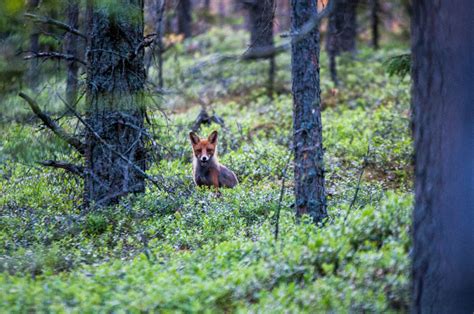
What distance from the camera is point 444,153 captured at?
6.53m

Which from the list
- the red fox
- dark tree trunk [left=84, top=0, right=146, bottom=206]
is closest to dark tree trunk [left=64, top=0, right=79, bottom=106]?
dark tree trunk [left=84, top=0, right=146, bottom=206]

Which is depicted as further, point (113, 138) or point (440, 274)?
point (113, 138)

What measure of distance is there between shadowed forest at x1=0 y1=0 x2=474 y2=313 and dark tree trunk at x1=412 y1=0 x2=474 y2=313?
14 millimetres

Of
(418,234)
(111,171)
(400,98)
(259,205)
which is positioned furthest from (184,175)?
(400,98)

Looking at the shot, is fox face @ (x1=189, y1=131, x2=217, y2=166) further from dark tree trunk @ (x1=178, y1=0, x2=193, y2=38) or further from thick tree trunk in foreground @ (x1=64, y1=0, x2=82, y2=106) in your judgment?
dark tree trunk @ (x1=178, y1=0, x2=193, y2=38)

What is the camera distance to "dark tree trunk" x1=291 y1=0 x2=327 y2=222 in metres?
9.54

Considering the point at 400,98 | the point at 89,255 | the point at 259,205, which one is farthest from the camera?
the point at 400,98

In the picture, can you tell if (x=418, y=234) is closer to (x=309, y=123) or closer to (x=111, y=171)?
(x=309, y=123)

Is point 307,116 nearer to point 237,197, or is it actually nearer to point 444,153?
point 237,197

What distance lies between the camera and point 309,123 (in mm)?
9633

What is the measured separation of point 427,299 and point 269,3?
18.3ft

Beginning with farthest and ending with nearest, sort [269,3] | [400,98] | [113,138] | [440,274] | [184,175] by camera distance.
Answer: [400,98]
[184,175]
[113,138]
[269,3]
[440,274]

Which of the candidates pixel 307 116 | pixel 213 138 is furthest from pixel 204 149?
pixel 307 116

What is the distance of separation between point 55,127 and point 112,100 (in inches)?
53.1
